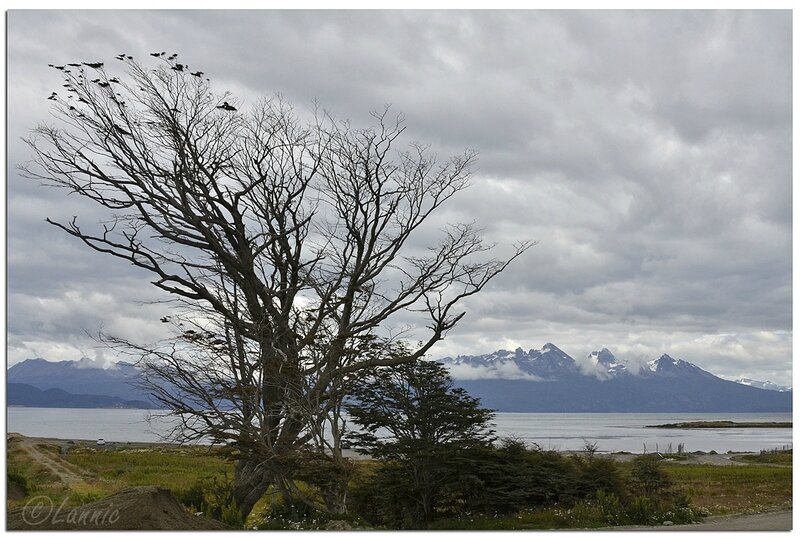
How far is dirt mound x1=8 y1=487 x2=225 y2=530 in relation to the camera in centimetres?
1079

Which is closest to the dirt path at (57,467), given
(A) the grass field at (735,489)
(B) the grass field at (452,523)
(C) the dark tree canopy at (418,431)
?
(B) the grass field at (452,523)

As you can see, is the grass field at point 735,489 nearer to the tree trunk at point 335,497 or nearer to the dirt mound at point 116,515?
the tree trunk at point 335,497

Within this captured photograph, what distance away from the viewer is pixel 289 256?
53.2ft

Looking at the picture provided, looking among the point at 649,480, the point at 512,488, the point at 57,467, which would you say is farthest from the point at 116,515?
the point at 57,467

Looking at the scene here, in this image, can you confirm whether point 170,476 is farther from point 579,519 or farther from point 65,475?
point 579,519

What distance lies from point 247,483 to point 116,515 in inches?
166

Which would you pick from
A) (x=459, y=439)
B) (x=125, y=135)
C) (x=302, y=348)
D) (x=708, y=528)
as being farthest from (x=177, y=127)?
(x=708, y=528)

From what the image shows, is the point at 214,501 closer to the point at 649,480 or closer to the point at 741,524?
the point at 649,480

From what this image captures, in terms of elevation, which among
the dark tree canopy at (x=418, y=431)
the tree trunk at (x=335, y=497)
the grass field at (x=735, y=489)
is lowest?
the grass field at (x=735, y=489)

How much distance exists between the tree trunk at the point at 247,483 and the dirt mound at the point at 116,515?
3073 millimetres

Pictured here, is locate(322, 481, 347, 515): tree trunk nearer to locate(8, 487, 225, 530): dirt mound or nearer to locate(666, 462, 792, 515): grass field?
locate(8, 487, 225, 530): dirt mound

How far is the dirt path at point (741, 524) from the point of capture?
41.4 feet

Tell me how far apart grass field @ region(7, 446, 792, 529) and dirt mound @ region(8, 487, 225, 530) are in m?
2.60

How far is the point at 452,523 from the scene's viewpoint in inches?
648
